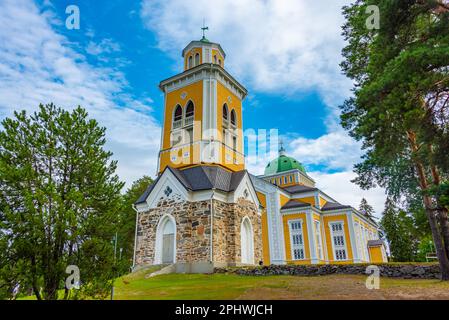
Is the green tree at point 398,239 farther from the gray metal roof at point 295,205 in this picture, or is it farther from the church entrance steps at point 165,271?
the church entrance steps at point 165,271

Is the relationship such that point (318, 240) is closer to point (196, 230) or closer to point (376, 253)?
point (376, 253)

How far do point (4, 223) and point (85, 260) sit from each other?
5.45 ft

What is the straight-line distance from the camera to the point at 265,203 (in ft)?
122

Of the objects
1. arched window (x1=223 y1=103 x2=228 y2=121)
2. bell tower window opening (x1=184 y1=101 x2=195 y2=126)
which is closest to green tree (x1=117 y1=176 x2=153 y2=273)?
bell tower window opening (x1=184 y1=101 x2=195 y2=126)

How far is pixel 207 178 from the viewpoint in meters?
19.2

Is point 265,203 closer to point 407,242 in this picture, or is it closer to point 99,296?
point 407,242

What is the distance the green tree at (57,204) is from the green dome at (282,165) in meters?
45.9

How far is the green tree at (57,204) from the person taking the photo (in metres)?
5.70

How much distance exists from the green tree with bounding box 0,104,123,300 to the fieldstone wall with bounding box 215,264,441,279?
1079 cm

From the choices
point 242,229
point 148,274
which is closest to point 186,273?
point 148,274

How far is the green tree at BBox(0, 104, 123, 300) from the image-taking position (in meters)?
5.70

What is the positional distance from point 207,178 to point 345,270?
9.36 metres
